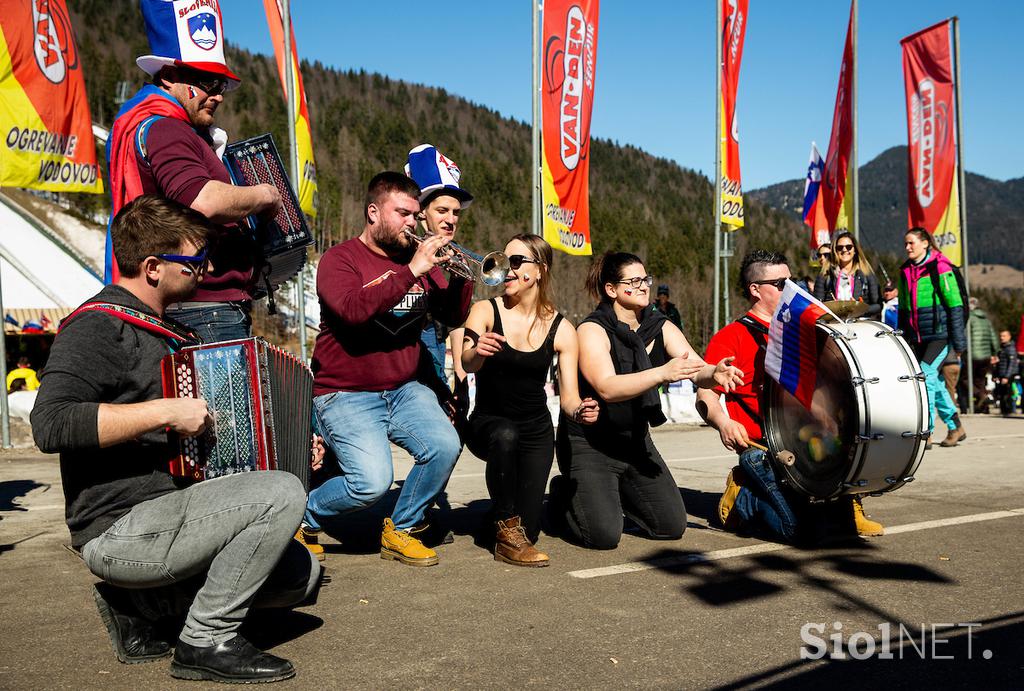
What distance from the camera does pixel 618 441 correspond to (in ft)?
19.7

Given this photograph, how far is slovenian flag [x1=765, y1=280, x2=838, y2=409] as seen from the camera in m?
4.79

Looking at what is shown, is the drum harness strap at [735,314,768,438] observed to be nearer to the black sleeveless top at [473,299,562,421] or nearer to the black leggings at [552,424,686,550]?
the black leggings at [552,424,686,550]

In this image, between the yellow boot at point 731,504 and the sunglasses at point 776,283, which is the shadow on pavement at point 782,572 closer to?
the yellow boot at point 731,504

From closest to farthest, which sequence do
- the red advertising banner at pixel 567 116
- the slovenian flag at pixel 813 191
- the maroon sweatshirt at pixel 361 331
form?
1. the maroon sweatshirt at pixel 361 331
2. the red advertising banner at pixel 567 116
3. the slovenian flag at pixel 813 191

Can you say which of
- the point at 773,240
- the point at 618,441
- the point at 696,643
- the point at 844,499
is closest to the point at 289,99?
the point at 618,441

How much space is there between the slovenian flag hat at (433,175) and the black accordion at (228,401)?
8.75 feet

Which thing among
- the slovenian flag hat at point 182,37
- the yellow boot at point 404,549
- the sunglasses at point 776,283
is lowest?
the yellow boot at point 404,549

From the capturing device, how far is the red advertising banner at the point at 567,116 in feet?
38.6

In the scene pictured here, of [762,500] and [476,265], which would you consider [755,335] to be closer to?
[762,500]

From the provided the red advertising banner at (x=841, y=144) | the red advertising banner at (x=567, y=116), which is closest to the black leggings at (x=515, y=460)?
the red advertising banner at (x=567, y=116)

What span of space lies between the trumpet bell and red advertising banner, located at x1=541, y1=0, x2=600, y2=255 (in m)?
6.20

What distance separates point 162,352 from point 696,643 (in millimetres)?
2282

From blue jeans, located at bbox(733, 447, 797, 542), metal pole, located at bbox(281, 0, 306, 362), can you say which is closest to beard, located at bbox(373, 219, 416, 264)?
blue jeans, located at bbox(733, 447, 797, 542)

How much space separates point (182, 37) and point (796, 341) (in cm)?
329
